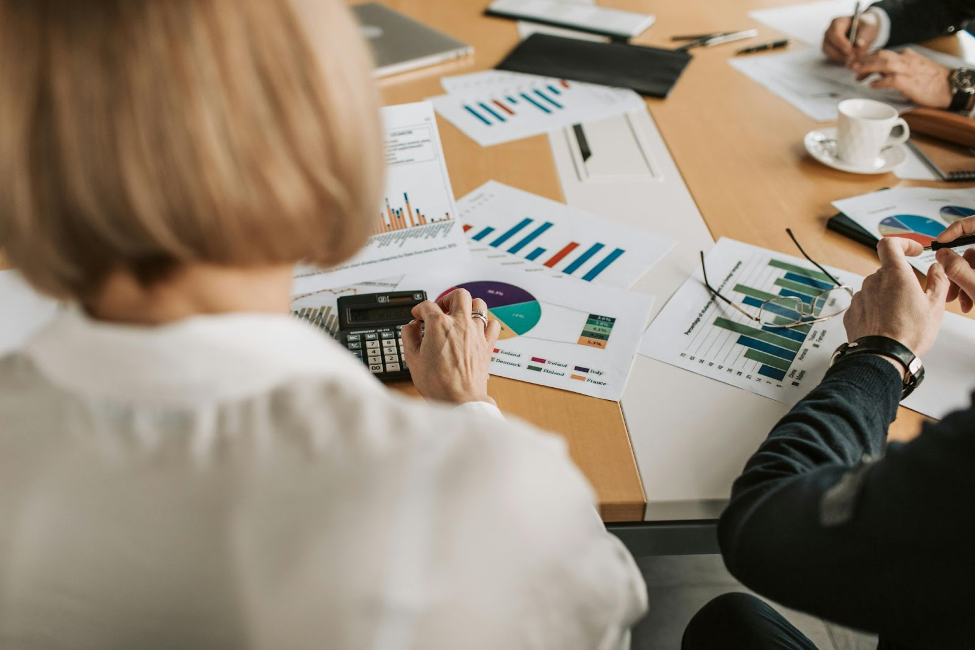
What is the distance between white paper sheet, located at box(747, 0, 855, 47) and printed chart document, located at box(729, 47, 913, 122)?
94 mm

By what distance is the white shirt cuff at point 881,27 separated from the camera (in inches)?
69.4

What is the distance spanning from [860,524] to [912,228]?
737 mm

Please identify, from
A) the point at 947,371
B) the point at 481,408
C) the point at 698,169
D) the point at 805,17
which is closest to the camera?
the point at 481,408

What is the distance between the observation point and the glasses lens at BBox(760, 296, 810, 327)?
1.02 m

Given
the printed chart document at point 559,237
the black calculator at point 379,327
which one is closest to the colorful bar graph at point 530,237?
the printed chart document at point 559,237

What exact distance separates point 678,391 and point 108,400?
62 centimetres

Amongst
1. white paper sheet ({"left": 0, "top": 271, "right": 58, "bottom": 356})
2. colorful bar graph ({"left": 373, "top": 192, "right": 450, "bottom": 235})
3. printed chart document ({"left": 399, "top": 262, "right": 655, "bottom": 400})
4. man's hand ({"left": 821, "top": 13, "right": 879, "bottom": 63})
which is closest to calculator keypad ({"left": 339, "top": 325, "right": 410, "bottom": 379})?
printed chart document ({"left": 399, "top": 262, "right": 655, "bottom": 400})

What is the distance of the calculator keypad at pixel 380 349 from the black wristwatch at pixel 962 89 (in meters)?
1.21

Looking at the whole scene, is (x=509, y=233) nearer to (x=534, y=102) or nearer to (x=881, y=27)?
(x=534, y=102)

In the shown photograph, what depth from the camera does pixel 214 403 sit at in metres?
0.49

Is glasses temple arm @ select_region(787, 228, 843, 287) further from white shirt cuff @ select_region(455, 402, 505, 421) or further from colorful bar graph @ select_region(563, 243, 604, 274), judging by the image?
white shirt cuff @ select_region(455, 402, 505, 421)

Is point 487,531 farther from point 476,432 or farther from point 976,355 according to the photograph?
point 976,355

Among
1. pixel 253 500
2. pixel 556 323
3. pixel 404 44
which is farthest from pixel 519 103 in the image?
pixel 253 500

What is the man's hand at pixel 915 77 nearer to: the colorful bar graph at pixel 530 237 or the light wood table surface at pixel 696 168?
the light wood table surface at pixel 696 168
